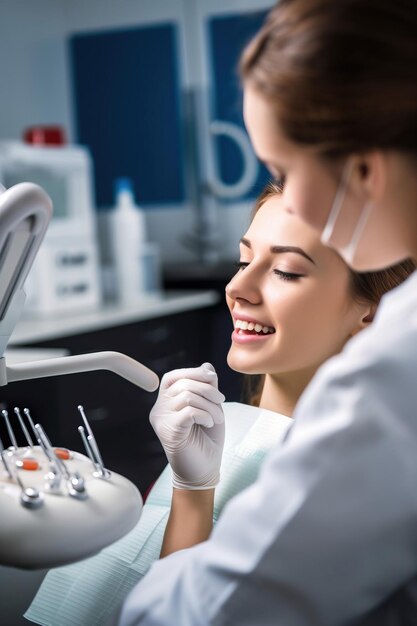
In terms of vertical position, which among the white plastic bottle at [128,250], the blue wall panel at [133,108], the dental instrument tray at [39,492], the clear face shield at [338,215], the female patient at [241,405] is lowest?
the white plastic bottle at [128,250]

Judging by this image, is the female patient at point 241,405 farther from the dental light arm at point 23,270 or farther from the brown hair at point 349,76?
the brown hair at point 349,76

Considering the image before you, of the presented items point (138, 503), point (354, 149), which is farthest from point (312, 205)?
point (138, 503)

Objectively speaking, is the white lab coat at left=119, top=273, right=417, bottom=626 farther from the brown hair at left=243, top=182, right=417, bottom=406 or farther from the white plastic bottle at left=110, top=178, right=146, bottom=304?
the white plastic bottle at left=110, top=178, right=146, bottom=304

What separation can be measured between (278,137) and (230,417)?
0.62 metres

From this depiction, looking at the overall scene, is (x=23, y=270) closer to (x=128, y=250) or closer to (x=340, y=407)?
(x=340, y=407)

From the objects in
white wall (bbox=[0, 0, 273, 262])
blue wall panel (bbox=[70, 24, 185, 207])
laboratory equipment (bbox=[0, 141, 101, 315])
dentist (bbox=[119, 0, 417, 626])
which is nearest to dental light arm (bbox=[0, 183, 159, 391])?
dentist (bbox=[119, 0, 417, 626])

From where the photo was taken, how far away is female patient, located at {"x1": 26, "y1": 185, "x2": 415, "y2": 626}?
1.16 meters

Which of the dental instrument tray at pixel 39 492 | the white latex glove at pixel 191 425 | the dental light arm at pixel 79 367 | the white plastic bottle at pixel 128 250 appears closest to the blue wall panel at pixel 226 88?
the white plastic bottle at pixel 128 250

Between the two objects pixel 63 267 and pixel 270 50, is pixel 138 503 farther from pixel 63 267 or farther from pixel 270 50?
pixel 63 267

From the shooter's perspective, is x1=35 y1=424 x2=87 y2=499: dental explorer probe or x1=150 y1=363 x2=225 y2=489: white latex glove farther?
x1=150 y1=363 x2=225 y2=489: white latex glove

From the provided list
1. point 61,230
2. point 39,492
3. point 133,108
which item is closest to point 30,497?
point 39,492

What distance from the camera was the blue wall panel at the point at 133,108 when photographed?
418cm

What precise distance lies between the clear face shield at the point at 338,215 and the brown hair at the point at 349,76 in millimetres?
25

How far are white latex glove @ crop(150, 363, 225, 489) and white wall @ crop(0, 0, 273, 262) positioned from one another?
2.97 meters
